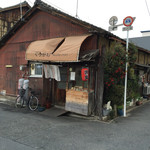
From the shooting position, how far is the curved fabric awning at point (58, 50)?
704 cm

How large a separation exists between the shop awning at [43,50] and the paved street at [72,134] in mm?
3024

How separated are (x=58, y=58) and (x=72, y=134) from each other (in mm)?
3425

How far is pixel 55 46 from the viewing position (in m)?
8.30

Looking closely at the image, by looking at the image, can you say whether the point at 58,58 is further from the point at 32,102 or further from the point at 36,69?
the point at 32,102


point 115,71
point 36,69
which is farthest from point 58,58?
point 36,69

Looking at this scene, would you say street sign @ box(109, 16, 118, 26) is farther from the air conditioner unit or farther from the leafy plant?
the air conditioner unit

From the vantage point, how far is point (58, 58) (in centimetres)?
741

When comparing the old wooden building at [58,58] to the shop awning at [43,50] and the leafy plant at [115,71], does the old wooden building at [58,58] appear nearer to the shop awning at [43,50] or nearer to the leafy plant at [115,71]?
the shop awning at [43,50]

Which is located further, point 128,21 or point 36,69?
point 36,69

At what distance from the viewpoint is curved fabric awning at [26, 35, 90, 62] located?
7.04 meters

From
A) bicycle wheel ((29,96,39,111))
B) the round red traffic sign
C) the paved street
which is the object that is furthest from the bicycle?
the round red traffic sign

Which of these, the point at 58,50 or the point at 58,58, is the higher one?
the point at 58,50

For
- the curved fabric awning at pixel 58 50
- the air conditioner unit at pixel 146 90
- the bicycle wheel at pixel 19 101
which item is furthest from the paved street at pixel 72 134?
the air conditioner unit at pixel 146 90

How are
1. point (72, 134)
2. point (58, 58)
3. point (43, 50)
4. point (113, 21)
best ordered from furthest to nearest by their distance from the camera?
1. point (113, 21)
2. point (43, 50)
3. point (58, 58)
4. point (72, 134)
